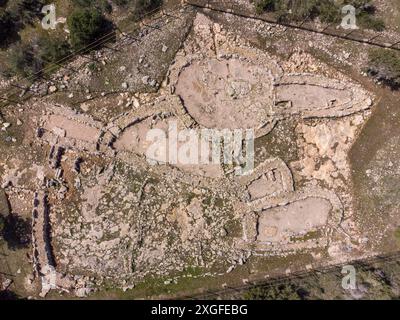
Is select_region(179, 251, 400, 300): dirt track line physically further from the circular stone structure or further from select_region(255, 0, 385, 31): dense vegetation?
select_region(255, 0, 385, 31): dense vegetation

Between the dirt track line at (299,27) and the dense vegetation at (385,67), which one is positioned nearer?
the dense vegetation at (385,67)

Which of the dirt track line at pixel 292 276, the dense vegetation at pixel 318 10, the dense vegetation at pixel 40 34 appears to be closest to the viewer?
the dirt track line at pixel 292 276

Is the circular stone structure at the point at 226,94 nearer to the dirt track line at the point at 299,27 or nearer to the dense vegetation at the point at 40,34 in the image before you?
the dirt track line at the point at 299,27

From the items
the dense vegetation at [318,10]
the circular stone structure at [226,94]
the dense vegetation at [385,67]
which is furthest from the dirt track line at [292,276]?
the dense vegetation at [318,10]

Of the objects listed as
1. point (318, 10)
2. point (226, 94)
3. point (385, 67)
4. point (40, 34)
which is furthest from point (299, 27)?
point (40, 34)

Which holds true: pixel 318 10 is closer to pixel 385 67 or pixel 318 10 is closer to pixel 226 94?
pixel 385 67

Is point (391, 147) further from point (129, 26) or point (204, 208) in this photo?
point (129, 26)
